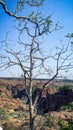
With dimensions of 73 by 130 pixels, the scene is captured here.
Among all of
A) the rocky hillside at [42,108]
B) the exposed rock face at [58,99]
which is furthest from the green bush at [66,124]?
the exposed rock face at [58,99]

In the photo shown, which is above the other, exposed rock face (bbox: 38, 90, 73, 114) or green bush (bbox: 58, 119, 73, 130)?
green bush (bbox: 58, 119, 73, 130)

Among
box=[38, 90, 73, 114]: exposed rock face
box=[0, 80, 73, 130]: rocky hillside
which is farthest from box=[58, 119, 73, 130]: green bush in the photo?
box=[38, 90, 73, 114]: exposed rock face

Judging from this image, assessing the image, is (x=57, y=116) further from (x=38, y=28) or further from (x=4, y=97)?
(x=4, y=97)

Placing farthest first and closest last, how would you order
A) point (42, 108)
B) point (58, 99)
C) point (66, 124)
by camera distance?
point (58, 99), point (42, 108), point (66, 124)

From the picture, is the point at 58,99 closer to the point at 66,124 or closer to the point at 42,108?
the point at 42,108

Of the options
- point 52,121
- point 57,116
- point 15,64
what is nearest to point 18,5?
point 15,64

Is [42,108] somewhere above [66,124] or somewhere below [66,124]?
below

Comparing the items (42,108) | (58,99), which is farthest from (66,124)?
(58,99)

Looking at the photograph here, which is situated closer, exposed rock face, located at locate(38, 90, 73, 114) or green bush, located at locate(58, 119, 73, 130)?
green bush, located at locate(58, 119, 73, 130)

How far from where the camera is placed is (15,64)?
11672 millimetres

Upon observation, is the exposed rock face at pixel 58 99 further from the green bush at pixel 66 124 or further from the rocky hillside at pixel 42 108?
the green bush at pixel 66 124

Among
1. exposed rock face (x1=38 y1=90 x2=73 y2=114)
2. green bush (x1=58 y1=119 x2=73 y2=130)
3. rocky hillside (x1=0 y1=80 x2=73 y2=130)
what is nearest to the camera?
green bush (x1=58 y1=119 x2=73 y2=130)

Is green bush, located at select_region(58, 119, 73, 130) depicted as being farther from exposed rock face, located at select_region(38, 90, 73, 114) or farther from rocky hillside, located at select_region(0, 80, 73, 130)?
exposed rock face, located at select_region(38, 90, 73, 114)

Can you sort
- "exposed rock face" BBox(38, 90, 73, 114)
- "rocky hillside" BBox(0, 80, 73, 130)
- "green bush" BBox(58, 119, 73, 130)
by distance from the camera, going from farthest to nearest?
"exposed rock face" BBox(38, 90, 73, 114), "rocky hillside" BBox(0, 80, 73, 130), "green bush" BBox(58, 119, 73, 130)
